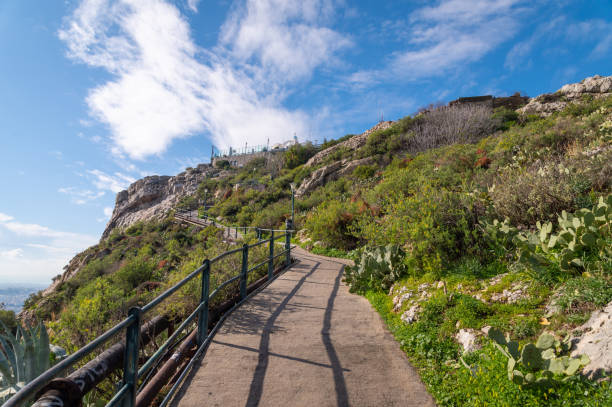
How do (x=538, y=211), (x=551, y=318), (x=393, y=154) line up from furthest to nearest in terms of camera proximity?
(x=393, y=154)
(x=538, y=211)
(x=551, y=318)

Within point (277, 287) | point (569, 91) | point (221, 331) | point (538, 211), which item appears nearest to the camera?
point (221, 331)

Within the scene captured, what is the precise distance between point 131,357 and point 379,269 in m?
5.01

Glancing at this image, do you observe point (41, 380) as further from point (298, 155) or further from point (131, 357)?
point (298, 155)

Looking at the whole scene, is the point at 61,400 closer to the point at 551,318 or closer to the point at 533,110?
the point at 551,318

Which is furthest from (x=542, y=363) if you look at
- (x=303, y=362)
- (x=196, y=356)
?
(x=196, y=356)

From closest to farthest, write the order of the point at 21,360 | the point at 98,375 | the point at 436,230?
the point at 98,375, the point at 21,360, the point at 436,230

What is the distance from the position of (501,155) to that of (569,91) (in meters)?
27.4

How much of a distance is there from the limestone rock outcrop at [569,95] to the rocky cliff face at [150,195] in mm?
55372

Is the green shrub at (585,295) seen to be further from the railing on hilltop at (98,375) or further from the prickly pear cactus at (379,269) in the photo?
the railing on hilltop at (98,375)

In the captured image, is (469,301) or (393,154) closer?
(469,301)

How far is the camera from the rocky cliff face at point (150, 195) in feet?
194

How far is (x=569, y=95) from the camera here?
28.5 m

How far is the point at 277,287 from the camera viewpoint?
6520 millimetres

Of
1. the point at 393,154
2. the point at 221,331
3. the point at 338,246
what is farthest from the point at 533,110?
the point at 221,331
